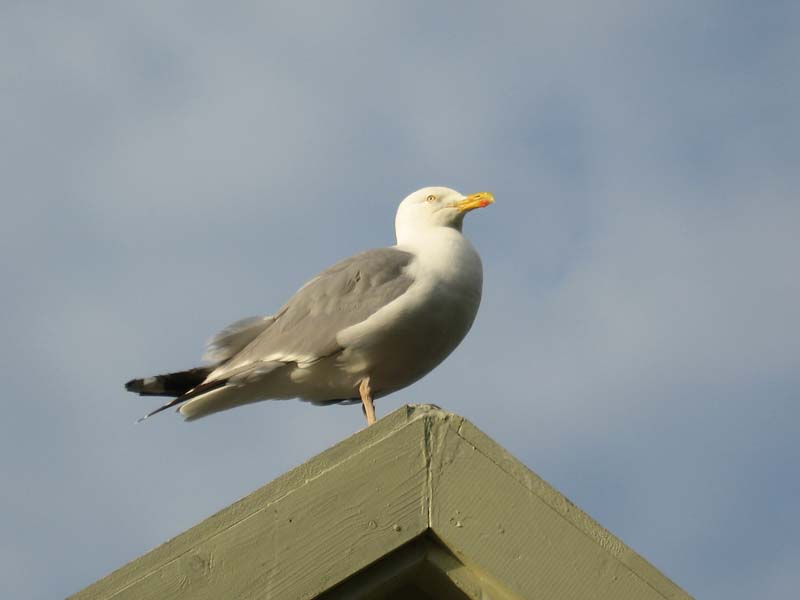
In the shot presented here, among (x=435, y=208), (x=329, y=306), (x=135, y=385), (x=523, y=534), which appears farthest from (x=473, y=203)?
(x=523, y=534)

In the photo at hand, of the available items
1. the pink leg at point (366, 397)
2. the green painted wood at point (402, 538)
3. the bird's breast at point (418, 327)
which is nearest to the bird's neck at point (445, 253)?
the bird's breast at point (418, 327)

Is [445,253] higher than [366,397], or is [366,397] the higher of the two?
[445,253]

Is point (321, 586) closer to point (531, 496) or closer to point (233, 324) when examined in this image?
point (531, 496)

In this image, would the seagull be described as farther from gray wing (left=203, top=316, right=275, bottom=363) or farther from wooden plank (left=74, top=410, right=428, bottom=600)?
wooden plank (left=74, top=410, right=428, bottom=600)

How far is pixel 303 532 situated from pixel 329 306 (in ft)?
10.2

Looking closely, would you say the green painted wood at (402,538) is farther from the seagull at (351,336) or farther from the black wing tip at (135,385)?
the black wing tip at (135,385)

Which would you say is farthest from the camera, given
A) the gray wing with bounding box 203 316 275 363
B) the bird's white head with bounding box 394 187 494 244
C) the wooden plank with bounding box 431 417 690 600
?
the bird's white head with bounding box 394 187 494 244

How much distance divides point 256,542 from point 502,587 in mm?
642

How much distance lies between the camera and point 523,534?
3.44m

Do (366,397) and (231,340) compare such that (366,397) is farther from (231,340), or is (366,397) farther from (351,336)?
(231,340)

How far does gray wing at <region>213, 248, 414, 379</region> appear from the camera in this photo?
20.8 feet

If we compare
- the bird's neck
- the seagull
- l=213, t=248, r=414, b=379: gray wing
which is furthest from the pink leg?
the bird's neck

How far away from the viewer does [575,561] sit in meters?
3.43

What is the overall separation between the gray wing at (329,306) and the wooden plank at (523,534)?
280 cm
